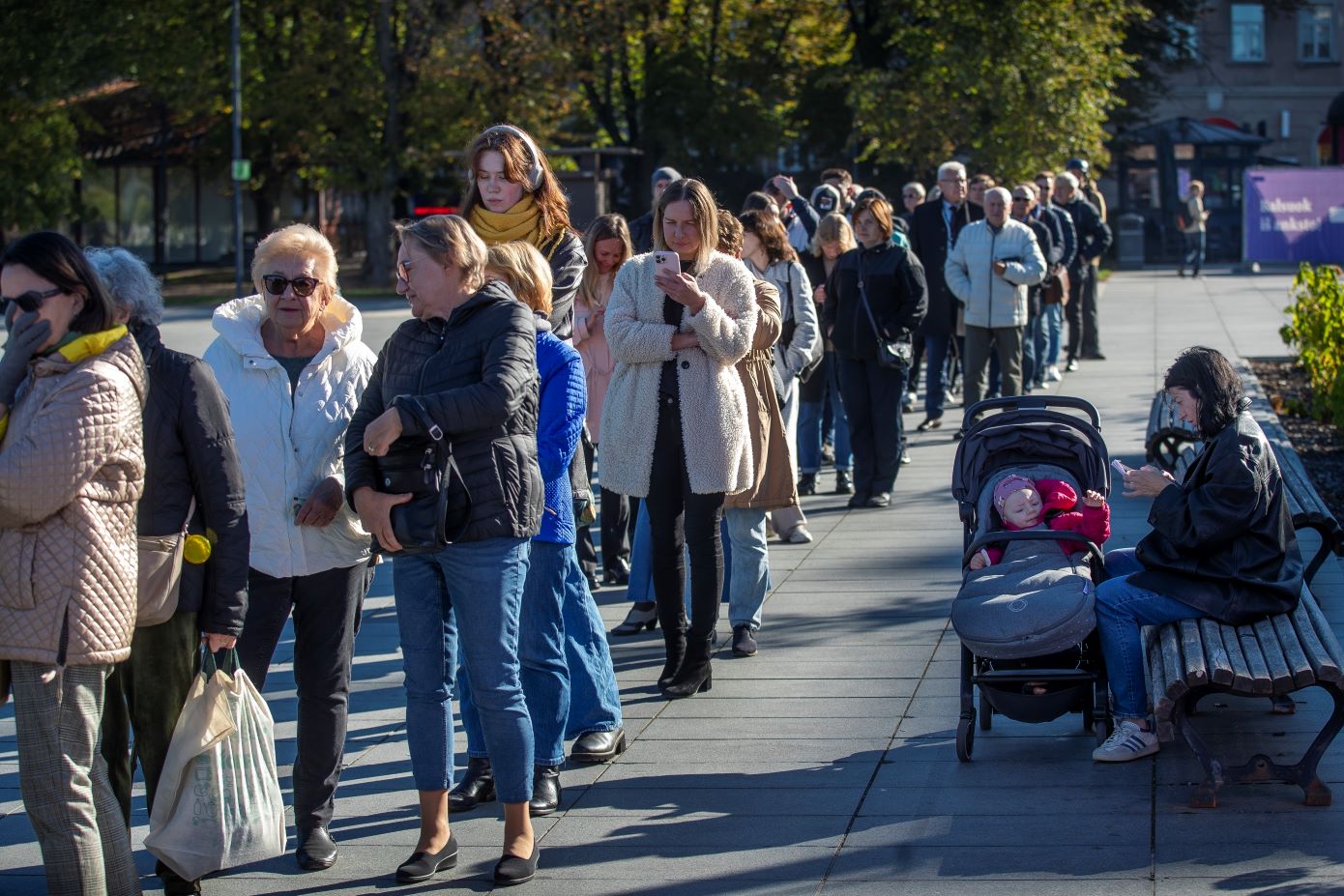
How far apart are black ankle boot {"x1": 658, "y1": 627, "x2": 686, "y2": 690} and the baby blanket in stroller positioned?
1.37 meters

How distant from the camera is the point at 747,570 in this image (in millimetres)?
7652

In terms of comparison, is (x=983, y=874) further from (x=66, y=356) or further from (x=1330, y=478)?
(x=1330, y=478)

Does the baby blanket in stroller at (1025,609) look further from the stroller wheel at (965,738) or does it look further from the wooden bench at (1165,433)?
the wooden bench at (1165,433)

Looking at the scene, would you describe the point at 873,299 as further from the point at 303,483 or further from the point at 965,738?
the point at 303,483

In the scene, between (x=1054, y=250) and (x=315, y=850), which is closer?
(x=315, y=850)

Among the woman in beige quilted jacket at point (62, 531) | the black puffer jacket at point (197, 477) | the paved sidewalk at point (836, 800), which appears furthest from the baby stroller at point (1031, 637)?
the woman in beige quilted jacket at point (62, 531)

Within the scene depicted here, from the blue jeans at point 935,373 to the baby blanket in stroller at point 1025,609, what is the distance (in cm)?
838

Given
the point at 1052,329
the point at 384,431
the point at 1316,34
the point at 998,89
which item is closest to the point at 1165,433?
the point at 384,431

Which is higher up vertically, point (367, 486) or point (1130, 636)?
point (367, 486)

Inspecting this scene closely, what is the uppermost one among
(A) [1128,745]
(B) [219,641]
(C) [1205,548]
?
(C) [1205,548]

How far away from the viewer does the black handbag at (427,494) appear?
15.5 ft

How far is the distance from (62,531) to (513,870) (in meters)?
1.52

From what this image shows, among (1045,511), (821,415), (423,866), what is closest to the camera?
(423,866)

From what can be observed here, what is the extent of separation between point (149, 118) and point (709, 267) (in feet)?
152
